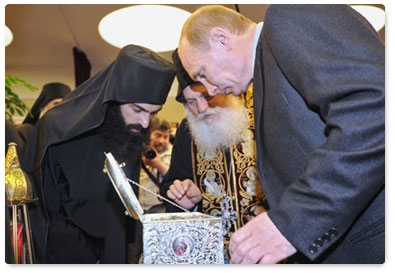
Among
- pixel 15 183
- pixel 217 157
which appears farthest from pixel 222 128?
pixel 15 183

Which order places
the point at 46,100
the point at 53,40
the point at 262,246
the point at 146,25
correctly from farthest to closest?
the point at 53,40
the point at 146,25
the point at 46,100
the point at 262,246

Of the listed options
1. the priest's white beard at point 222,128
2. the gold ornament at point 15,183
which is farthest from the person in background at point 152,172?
the gold ornament at point 15,183

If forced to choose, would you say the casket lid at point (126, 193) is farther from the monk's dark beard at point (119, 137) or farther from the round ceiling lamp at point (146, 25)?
the round ceiling lamp at point (146, 25)

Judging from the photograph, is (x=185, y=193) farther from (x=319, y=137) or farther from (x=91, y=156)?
(x=319, y=137)

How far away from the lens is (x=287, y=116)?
1.09 metres

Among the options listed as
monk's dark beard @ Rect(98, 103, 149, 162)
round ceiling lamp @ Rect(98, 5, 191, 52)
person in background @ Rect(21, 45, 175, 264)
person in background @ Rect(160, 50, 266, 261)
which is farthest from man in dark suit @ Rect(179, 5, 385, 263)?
round ceiling lamp @ Rect(98, 5, 191, 52)

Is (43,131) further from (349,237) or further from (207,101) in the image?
(349,237)

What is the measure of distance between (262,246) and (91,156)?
1544 millimetres

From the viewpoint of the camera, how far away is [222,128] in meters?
2.38

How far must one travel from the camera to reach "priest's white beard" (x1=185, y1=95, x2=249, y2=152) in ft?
7.78

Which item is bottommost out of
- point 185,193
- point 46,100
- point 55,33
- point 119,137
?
point 46,100

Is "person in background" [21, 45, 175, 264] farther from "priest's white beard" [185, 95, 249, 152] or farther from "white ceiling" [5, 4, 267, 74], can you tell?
"white ceiling" [5, 4, 267, 74]

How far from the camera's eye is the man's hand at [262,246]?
0.99m

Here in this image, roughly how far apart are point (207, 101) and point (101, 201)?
74 centimetres
